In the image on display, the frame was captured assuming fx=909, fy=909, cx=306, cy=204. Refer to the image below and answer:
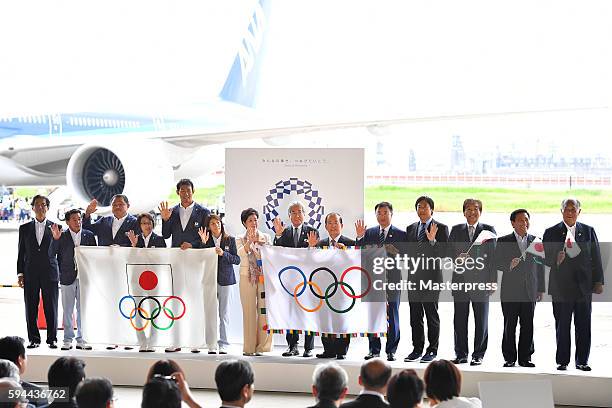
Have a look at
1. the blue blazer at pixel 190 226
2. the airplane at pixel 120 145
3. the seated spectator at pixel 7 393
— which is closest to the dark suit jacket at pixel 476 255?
the blue blazer at pixel 190 226

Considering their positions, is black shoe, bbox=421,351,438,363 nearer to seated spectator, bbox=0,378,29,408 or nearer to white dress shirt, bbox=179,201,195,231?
white dress shirt, bbox=179,201,195,231

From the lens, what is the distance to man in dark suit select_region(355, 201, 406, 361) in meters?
6.41

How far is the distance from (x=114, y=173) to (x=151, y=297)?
303 inches

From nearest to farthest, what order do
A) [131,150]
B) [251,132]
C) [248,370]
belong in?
1. [248,370]
2. [131,150]
3. [251,132]

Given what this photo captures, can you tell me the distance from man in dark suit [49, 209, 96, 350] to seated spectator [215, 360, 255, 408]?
3589 mm

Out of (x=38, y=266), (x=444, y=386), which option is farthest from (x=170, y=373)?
(x=38, y=266)

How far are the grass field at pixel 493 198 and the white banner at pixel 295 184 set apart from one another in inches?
1016

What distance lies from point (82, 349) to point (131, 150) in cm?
754

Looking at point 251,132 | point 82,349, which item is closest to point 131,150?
point 251,132

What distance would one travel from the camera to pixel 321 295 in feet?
21.3

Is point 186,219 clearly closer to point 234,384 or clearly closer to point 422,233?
point 422,233

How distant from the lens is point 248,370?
359cm

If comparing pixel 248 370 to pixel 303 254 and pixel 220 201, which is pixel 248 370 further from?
pixel 220 201

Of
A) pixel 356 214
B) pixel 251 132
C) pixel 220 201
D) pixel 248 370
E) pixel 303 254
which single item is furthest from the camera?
pixel 220 201
